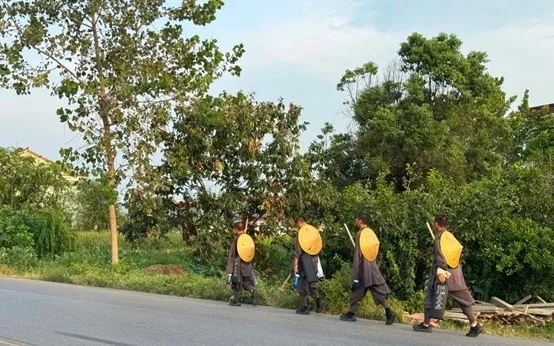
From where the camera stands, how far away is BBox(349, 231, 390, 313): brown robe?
11.8 metres

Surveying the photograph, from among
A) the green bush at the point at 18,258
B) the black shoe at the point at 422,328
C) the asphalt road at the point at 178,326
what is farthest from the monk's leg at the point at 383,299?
the green bush at the point at 18,258

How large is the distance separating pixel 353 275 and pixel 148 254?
14031 millimetres

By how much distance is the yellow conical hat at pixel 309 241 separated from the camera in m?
13.6

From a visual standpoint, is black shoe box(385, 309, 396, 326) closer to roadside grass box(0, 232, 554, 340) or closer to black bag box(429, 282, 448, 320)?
roadside grass box(0, 232, 554, 340)

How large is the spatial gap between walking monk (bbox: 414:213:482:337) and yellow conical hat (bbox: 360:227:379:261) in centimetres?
139

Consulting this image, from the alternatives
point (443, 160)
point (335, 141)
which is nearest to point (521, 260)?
point (443, 160)

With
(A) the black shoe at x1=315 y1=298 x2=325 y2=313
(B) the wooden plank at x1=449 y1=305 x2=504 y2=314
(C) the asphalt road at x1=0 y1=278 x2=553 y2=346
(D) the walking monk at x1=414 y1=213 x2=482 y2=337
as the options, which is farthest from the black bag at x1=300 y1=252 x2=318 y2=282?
(D) the walking monk at x1=414 y1=213 x2=482 y2=337

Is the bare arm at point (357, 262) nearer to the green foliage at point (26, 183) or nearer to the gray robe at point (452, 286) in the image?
the gray robe at point (452, 286)

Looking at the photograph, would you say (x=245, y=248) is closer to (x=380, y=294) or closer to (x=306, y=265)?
(x=306, y=265)

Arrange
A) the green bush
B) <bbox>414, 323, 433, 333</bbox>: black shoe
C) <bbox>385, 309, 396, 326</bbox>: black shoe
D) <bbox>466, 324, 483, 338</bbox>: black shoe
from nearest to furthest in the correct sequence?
<bbox>466, 324, 483, 338</bbox>: black shoe, <bbox>414, 323, 433, 333</bbox>: black shoe, <bbox>385, 309, 396, 326</bbox>: black shoe, the green bush

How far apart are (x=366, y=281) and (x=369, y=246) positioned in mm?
602

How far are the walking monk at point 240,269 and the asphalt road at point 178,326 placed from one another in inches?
14.1

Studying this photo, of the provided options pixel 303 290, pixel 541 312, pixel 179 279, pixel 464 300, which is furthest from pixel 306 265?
pixel 179 279

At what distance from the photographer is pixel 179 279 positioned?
17344 mm
